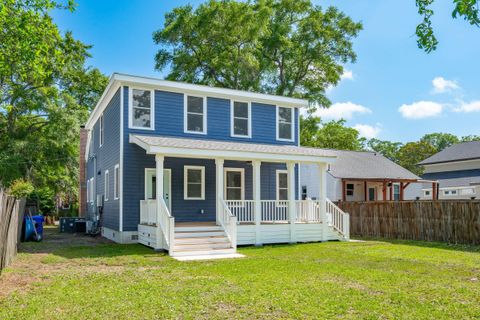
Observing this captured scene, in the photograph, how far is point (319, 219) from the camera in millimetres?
15445

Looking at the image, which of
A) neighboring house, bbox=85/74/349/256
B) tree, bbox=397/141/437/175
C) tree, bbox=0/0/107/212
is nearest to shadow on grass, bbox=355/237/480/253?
neighboring house, bbox=85/74/349/256

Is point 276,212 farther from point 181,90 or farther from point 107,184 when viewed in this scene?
point 107,184

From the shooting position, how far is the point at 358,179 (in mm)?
26719

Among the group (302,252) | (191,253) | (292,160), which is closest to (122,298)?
(191,253)

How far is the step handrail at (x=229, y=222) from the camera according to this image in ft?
41.3

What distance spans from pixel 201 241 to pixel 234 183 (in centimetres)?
446

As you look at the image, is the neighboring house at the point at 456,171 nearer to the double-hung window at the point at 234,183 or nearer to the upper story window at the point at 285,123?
the upper story window at the point at 285,123

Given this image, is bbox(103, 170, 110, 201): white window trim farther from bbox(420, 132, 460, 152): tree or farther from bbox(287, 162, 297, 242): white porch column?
bbox(420, 132, 460, 152): tree

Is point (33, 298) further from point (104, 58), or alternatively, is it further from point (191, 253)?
point (104, 58)

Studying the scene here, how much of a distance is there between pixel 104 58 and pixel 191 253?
23.9 m

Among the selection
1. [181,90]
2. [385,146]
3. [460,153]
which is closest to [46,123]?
[181,90]

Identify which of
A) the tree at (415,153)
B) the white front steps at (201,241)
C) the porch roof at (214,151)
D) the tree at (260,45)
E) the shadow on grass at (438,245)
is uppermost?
the tree at (260,45)

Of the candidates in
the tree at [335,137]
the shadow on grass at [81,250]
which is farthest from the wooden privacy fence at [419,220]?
the tree at [335,137]

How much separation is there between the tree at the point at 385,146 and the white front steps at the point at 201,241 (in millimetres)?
55802
